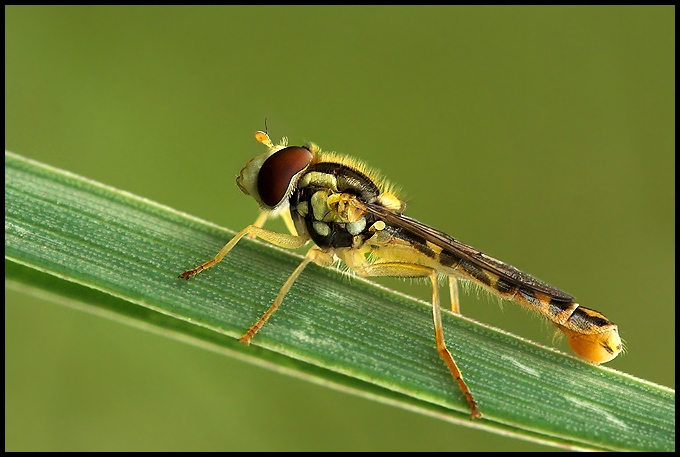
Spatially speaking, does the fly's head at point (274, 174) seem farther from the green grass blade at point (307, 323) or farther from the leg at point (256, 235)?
the green grass blade at point (307, 323)

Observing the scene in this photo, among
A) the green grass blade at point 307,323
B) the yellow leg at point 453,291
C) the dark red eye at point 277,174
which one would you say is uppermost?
the dark red eye at point 277,174

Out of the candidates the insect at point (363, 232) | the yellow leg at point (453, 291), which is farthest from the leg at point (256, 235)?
the yellow leg at point (453, 291)

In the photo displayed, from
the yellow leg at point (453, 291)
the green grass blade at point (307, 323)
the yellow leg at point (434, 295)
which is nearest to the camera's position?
the green grass blade at point (307, 323)

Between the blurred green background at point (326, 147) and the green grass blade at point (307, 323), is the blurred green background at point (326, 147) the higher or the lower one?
the higher one

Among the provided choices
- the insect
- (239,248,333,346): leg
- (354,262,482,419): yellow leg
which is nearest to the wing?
the insect

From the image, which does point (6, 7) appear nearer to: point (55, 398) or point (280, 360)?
point (55, 398)

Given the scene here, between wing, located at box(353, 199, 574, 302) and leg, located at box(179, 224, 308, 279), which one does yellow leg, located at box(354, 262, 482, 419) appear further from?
leg, located at box(179, 224, 308, 279)
